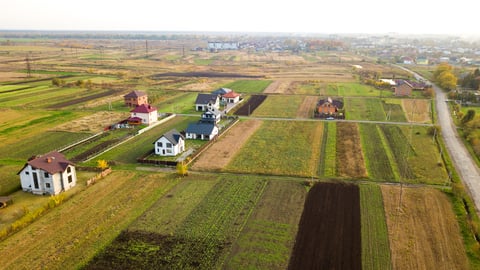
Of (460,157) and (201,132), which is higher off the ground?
(201,132)

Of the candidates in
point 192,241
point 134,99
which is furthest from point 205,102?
point 192,241

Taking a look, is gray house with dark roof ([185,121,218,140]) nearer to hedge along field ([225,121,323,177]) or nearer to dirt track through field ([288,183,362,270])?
hedge along field ([225,121,323,177])

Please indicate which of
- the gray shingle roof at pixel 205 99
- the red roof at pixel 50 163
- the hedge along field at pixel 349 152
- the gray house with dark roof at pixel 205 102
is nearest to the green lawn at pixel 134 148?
the red roof at pixel 50 163

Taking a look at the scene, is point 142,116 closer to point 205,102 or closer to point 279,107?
point 205,102

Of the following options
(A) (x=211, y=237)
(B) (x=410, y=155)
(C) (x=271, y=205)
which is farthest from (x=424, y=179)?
→ (A) (x=211, y=237)

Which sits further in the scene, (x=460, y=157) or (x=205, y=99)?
(x=205, y=99)

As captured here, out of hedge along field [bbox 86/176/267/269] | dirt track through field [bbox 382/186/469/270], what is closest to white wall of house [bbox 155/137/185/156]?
hedge along field [bbox 86/176/267/269]
